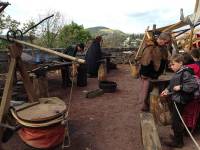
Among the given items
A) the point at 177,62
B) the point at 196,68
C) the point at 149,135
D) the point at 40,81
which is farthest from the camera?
the point at 40,81

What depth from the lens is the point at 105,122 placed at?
21.9ft

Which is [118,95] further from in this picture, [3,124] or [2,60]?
[3,124]

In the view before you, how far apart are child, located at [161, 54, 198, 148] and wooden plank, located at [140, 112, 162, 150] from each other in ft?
1.43

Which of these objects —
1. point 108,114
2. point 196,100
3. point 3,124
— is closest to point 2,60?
point 108,114

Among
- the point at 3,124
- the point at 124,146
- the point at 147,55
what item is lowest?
the point at 124,146

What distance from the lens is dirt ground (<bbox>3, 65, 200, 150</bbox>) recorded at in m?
5.50

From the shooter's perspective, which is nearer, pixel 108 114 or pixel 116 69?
pixel 108 114

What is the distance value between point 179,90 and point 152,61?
1.59m

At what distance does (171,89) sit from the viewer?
5.61 m

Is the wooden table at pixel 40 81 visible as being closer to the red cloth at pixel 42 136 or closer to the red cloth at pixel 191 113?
the red cloth at pixel 42 136

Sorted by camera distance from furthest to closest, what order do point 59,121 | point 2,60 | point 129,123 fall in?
point 2,60 < point 129,123 < point 59,121

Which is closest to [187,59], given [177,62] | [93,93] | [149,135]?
[177,62]

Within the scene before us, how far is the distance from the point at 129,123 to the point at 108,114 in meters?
0.74

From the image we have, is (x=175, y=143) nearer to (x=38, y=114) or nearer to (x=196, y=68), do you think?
(x=196, y=68)
